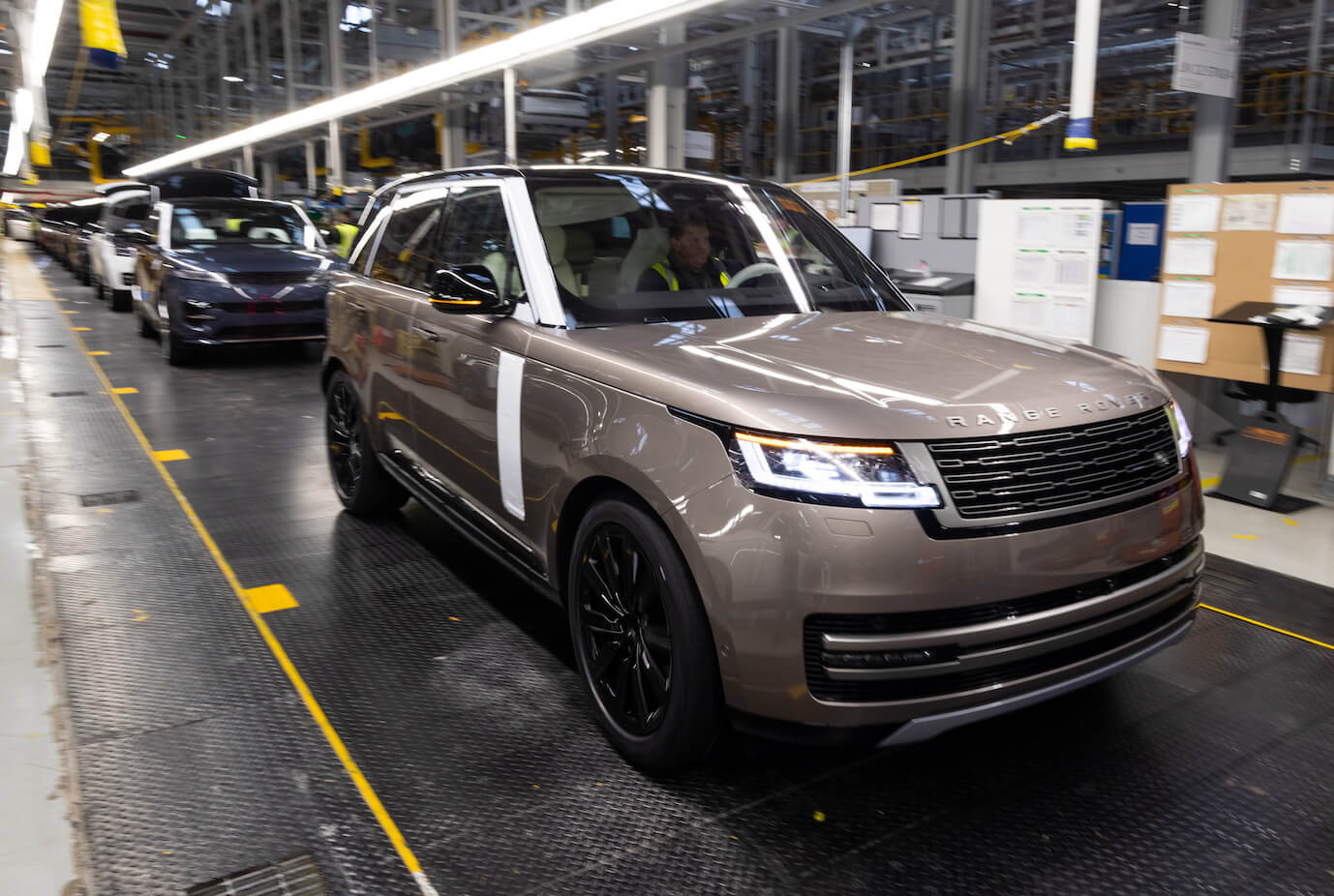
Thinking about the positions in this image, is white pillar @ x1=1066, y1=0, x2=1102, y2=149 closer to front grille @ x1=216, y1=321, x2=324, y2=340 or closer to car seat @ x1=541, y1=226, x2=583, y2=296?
car seat @ x1=541, y1=226, x2=583, y2=296

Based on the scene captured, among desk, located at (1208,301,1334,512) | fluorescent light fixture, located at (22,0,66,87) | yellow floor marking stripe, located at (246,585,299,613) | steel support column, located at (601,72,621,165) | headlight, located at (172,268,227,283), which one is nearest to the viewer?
yellow floor marking stripe, located at (246,585,299,613)

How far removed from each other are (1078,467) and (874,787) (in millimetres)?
1004

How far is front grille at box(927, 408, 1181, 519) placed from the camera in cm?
218

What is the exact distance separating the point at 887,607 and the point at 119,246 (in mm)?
15184

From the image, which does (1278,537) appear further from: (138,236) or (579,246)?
(138,236)

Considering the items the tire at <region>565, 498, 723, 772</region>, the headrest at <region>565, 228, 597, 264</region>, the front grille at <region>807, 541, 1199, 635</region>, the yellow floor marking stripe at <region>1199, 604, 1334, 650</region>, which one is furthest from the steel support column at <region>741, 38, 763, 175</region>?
the front grille at <region>807, 541, 1199, 635</region>

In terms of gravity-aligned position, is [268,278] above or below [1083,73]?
below

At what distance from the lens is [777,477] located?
2182 mm

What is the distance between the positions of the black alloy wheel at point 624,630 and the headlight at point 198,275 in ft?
26.0

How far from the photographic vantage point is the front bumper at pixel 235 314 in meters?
9.38

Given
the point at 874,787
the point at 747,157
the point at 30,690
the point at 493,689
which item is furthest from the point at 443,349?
the point at 747,157

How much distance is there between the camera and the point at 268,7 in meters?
27.9

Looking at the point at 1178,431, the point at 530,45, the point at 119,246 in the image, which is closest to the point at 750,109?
the point at 530,45

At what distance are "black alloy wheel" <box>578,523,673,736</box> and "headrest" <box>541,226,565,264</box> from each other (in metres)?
0.95
